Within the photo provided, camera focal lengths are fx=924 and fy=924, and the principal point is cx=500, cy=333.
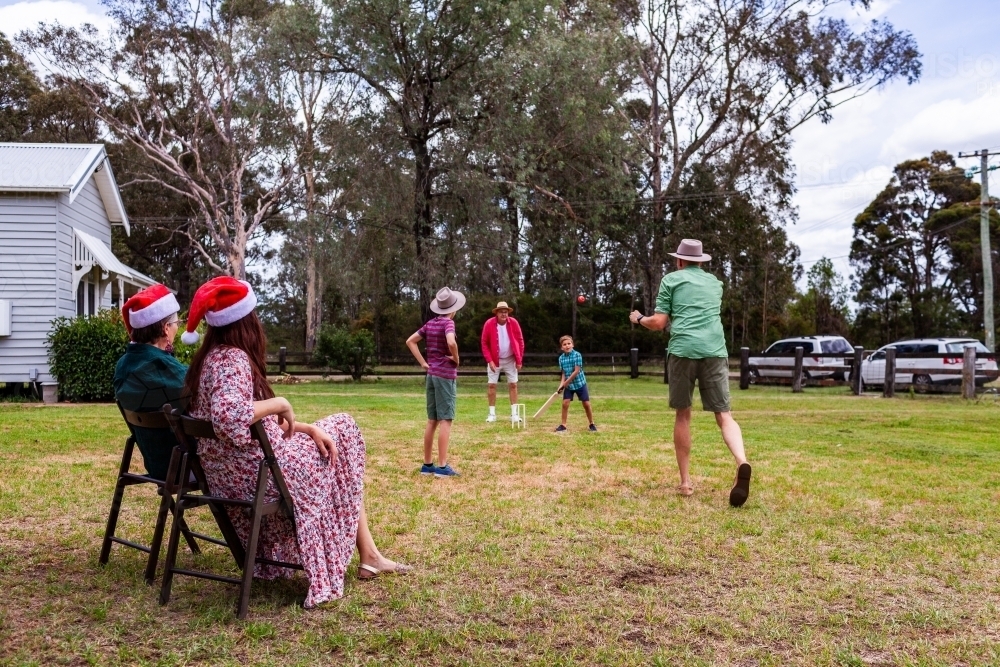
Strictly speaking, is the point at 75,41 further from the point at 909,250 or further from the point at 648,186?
the point at 909,250

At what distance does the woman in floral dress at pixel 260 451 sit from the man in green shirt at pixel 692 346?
318 cm

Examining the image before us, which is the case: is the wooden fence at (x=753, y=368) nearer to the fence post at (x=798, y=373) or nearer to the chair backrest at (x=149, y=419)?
the fence post at (x=798, y=373)

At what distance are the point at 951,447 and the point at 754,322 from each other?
3482 cm

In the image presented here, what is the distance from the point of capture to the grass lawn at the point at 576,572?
3.75m

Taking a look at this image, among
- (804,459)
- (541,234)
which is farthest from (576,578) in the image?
(541,234)

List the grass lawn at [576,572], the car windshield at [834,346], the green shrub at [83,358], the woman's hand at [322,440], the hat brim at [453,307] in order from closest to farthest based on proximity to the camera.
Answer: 1. the grass lawn at [576,572]
2. the woman's hand at [322,440]
3. the hat brim at [453,307]
4. the green shrub at [83,358]
5. the car windshield at [834,346]

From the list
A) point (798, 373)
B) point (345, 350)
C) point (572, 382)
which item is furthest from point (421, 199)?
point (572, 382)

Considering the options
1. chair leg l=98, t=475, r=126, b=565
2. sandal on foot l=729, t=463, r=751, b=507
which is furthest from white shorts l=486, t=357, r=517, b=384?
chair leg l=98, t=475, r=126, b=565

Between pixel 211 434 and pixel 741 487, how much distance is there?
12.8 feet

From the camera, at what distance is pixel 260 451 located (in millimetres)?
4250

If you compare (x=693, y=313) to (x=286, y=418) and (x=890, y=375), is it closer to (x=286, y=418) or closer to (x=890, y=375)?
(x=286, y=418)

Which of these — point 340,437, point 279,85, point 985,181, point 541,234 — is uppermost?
point 279,85

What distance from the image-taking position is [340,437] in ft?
15.0

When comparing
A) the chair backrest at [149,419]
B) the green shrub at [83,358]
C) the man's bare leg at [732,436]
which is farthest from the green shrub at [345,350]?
the chair backrest at [149,419]
